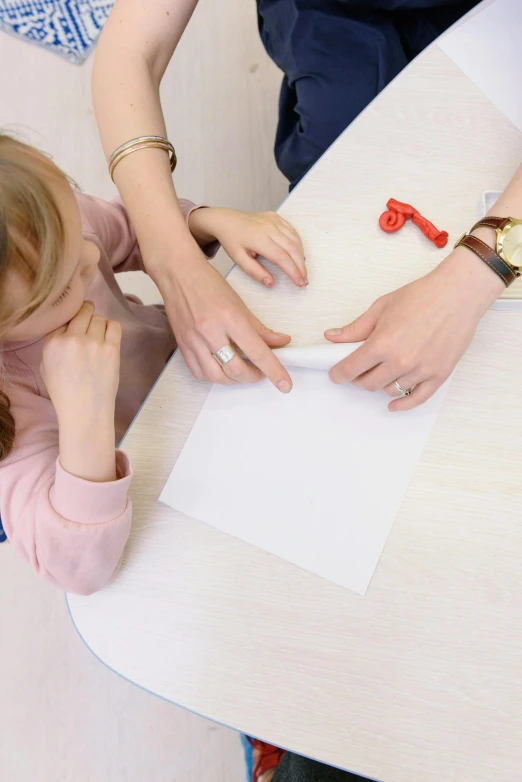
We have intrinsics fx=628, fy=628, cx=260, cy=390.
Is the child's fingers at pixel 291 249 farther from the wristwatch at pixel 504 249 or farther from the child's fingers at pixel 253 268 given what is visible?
the wristwatch at pixel 504 249

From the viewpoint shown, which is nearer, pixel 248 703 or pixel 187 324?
pixel 248 703

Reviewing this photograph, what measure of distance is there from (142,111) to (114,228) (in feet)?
0.43

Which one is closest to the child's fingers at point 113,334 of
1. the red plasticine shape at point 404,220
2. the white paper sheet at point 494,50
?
the red plasticine shape at point 404,220

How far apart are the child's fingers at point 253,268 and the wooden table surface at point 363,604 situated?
14 mm

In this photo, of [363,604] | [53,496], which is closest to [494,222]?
[363,604]

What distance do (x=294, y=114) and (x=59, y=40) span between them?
0.84m

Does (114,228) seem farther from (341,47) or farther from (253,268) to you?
(341,47)

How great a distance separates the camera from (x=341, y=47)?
0.88 meters

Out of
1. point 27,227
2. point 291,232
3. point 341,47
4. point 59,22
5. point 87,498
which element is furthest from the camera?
point 59,22

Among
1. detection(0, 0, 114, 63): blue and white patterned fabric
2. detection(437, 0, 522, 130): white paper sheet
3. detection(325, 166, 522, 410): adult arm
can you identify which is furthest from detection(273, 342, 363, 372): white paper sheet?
detection(0, 0, 114, 63): blue and white patterned fabric

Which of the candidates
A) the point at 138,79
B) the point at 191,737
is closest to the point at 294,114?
the point at 138,79

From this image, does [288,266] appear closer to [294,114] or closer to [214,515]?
[214,515]

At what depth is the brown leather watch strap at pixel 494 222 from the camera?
0.61 m

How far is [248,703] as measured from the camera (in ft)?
1.71
